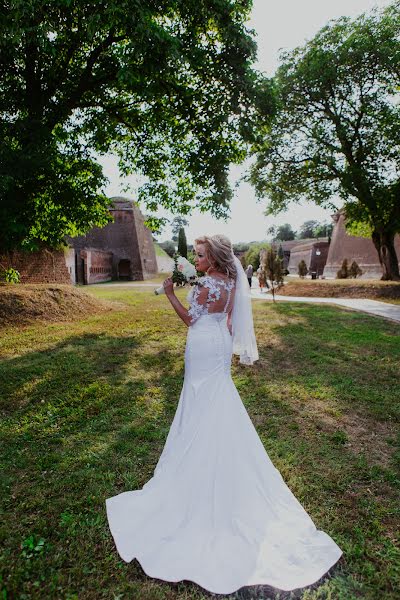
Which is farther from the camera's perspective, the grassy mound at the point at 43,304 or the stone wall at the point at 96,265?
the stone wall at the point at 96,265

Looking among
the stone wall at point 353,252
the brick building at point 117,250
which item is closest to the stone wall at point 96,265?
the brick building at point 117,250

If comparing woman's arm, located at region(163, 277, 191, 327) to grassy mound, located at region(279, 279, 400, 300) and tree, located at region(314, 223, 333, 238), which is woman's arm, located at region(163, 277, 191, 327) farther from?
tree, located at region(314, 223, 333, 238)

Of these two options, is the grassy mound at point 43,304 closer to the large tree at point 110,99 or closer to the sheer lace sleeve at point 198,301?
the large tree at point 110,99

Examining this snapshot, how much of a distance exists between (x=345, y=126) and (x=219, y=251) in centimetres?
2318

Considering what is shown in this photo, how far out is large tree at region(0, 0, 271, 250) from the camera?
738 centimetres

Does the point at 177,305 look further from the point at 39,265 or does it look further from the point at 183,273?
the point at 39,265

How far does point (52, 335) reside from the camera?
11.4 metres

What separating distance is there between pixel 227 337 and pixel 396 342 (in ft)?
27.8

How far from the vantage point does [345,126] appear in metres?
22.5

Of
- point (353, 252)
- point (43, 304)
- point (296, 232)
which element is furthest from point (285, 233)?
point (43, 304)

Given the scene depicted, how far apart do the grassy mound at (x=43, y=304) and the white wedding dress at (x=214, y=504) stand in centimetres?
1109

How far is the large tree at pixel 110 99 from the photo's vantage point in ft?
24.2

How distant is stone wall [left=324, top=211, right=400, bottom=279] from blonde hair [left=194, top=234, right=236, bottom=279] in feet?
119

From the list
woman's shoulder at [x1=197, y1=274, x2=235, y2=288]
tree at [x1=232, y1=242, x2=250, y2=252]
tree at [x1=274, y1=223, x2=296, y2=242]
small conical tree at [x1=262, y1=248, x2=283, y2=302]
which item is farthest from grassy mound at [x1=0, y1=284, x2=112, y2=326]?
→ tree at [x1=274, y1=223, x2=296, y2=242]
